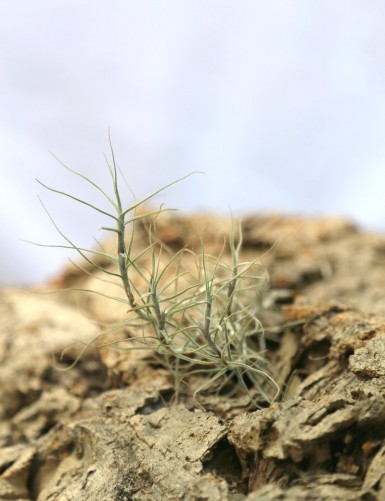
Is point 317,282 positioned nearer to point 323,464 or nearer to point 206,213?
point 206,213

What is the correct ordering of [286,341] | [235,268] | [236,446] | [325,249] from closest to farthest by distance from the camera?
[236,446]
[235,268]
[286,341]
[325,249]

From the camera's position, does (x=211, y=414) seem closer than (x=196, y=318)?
Yes

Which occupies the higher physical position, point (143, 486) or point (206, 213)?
point (206, 213)

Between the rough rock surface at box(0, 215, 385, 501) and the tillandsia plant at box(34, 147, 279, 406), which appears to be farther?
the tillandsia plant at box(34, 147, 279, 406)

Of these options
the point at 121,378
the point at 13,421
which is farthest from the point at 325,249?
the point at 13,421

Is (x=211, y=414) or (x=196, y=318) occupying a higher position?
(x=196, y=318)

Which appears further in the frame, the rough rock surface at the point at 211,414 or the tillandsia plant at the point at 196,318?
the tillandsia plant at the point at 196,318

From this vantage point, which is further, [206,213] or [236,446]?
[206,213]

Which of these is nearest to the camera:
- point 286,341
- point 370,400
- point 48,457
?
point 370,400
